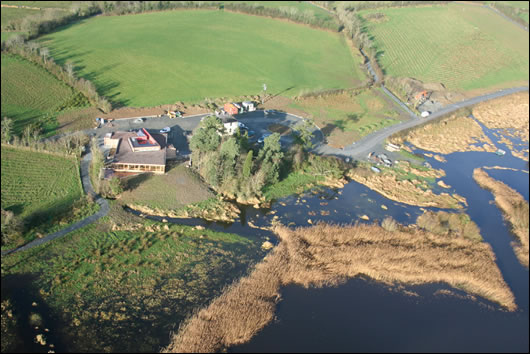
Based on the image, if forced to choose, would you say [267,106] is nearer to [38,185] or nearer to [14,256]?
[38,185]

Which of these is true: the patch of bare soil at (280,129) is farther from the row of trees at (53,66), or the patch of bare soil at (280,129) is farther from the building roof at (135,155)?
the row of trees at (53,66)

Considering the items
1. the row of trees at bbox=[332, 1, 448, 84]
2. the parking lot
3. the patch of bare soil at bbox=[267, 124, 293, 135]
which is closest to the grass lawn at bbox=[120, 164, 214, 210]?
the parking lot

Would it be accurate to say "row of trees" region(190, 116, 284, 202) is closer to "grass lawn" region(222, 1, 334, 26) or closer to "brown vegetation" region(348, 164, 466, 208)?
"brown vegetation" region(348, 164, 466, 208)

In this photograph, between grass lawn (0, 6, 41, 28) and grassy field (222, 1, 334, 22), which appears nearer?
grass lawn (0, 6, 41, 28)

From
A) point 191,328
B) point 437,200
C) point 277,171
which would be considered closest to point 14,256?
point 191,328

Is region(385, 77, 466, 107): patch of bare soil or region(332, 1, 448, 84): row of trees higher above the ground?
region(332, 1, 448, 84): row of trees

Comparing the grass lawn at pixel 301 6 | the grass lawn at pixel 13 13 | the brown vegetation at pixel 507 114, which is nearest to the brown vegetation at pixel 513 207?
the brown vegetation at pixel 507 114

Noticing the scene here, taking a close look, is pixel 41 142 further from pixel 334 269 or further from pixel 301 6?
pixel 301 6
